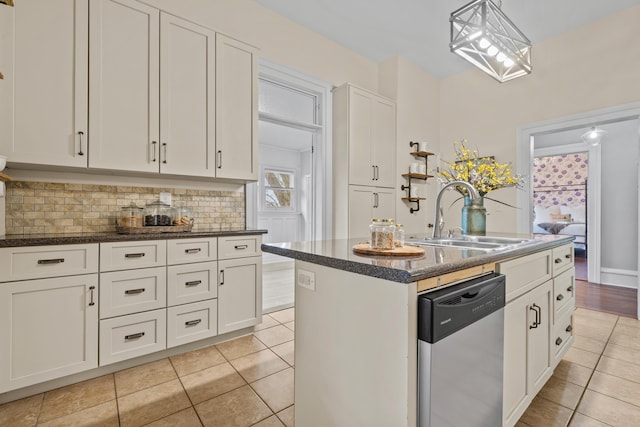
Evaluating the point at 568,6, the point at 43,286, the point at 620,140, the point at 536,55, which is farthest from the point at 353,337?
the point at 620,140

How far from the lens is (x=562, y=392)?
6.10 ft

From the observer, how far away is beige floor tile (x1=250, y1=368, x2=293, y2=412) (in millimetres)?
1756

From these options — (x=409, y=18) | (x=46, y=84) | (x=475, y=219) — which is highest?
(x=409, y=18)

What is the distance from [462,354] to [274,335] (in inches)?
77.1

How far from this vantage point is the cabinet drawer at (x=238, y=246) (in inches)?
97.2

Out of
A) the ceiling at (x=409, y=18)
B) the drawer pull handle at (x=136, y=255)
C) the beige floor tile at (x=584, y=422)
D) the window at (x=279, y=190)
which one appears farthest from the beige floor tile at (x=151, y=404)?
the window at (x=279, y=190)

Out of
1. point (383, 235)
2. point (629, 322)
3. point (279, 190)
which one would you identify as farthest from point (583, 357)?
point (279, 190)

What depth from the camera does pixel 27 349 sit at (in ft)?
5.71

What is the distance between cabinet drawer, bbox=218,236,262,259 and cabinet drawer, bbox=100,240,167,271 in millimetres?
422

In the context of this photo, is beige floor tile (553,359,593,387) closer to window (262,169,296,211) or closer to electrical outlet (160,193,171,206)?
electrical outlet (160,193,171,206)

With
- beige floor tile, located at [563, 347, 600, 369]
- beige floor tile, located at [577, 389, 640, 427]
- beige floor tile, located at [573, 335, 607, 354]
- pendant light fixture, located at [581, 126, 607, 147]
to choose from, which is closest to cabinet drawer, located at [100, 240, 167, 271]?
beige floor tile, located at [577, 389, 640, 427]

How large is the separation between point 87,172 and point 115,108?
53 cm

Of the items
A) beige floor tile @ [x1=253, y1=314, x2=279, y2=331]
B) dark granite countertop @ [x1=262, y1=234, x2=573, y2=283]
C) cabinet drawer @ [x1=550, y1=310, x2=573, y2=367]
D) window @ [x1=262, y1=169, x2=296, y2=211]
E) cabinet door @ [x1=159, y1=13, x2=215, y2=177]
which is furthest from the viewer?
window @ [x1=262, y1=169, x2=296, y2=211]

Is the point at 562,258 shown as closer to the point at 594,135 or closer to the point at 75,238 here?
the point at 75,238
